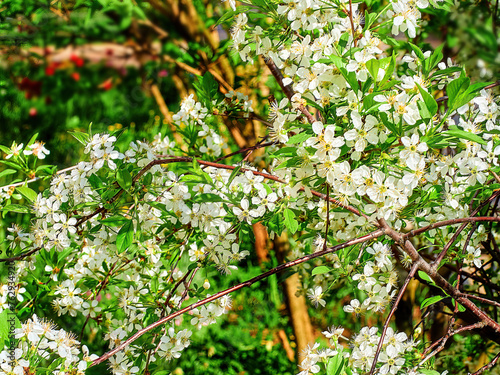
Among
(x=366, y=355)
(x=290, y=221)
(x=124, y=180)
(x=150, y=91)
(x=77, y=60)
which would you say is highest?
(x=77, y=60)

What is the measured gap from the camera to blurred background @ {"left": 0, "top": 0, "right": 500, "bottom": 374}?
167 cm

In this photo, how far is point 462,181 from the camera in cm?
75

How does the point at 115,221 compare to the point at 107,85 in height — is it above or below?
below

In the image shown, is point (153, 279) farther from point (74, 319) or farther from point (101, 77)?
point (101, 77)

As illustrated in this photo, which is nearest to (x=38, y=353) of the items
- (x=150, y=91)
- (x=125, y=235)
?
(x=125, y=235)

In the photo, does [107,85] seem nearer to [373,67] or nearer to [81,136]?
[81,136]

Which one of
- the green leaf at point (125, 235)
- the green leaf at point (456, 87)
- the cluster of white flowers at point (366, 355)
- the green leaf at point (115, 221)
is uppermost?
the green leaf at point (115, 221)

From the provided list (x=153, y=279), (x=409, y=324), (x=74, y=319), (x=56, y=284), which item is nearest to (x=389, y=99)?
(x=153, y=279)

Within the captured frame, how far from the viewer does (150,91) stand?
8.87ft

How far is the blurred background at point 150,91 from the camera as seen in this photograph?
1.67 metres

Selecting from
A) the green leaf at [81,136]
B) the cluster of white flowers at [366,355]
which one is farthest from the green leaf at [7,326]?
the cluster of white flowers at [366,355]

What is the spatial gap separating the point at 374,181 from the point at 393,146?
0.08 m

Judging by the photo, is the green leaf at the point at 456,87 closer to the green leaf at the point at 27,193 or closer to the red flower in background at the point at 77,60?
the green leaf at the point at 27,193

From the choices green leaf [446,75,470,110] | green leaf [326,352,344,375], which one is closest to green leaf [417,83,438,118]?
green leaf [446,75,470,110]
